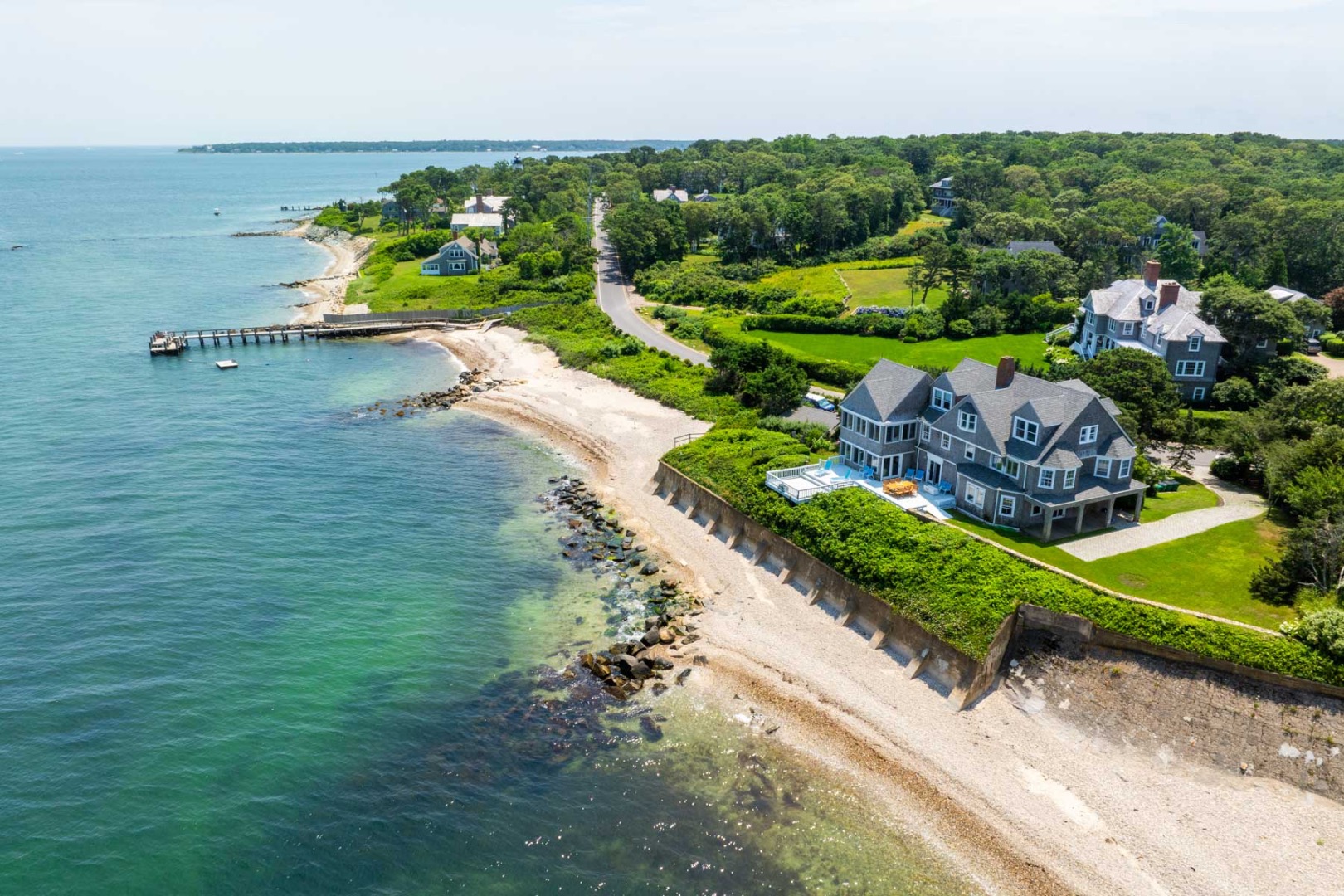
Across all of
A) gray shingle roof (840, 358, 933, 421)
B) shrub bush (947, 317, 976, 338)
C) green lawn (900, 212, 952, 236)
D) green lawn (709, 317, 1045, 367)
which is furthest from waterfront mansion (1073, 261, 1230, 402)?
green lawn (900, 212, 952, 236)

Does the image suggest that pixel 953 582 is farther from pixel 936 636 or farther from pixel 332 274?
pixel 332 274

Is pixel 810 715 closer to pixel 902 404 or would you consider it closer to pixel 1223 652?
pixel 1223 652

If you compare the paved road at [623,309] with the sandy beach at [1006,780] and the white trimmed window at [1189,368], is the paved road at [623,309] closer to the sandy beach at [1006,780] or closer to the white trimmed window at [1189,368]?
the white trimmed window at [1189,368]

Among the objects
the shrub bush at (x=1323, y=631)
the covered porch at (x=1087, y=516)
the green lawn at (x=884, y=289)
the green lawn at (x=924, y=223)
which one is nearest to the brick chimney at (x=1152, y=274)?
the green lawn at (x=884, y=289)

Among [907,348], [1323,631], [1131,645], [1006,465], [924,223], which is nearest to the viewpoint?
[1323,631]

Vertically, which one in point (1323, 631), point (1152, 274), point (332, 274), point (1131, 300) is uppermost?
point (1152, 274)

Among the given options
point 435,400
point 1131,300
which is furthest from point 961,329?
point 435,400

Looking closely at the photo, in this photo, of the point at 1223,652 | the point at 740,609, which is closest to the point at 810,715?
the point at 740,609
